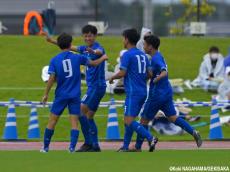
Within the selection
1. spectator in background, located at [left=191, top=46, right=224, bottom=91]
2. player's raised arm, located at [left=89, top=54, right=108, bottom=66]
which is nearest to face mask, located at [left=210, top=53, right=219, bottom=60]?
spectator in background, located at [left=191, top=46, right=224, bottom=91]

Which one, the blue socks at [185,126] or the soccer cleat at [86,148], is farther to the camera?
the blue socks at [185,126]

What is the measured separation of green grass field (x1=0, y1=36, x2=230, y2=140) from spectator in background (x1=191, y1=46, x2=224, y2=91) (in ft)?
1.01

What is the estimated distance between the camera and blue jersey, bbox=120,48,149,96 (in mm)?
20672

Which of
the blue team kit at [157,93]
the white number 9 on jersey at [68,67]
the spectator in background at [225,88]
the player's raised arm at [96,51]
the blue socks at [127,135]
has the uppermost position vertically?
the player's raised arm at [96,51]

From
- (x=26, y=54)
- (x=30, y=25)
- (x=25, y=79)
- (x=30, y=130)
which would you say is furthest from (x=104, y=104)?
(x=30, y=25)

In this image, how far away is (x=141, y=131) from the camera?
2053 cm

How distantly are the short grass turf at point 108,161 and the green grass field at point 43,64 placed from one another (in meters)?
7.05

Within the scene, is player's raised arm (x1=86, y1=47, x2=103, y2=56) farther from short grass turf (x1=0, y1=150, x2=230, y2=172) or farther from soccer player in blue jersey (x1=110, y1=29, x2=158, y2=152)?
short grass turf (x1=0, y1=150, x2=230, y2=172)

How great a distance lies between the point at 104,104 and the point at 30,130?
6.42 feet

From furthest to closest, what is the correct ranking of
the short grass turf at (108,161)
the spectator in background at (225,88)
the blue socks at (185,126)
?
1. the spectator in background at (225,88)
2. the blue socks at (185,126)
3. the short grass turf at (108,161)

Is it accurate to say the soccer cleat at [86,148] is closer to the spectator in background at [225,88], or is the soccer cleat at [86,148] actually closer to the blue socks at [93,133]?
the blue socks at [93,133]

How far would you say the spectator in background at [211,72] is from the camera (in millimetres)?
32344

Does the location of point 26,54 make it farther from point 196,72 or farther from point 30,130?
point 30,130

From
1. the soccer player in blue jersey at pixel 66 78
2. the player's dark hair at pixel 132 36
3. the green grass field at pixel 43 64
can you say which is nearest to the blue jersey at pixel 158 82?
the player's dark hair at pixel 132 36
